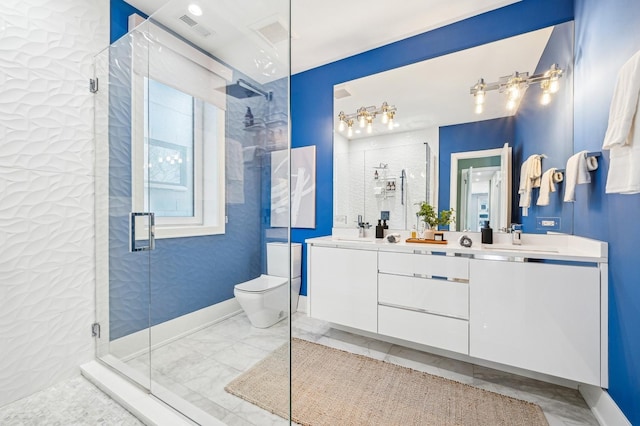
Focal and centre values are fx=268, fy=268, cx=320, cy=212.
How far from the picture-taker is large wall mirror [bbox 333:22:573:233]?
6.04ft

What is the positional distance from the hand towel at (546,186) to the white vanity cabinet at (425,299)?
0.71 meters

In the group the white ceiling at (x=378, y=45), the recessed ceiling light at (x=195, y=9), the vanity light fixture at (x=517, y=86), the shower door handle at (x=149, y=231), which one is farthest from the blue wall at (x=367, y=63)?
the shower door handle at (x=149, y=231)

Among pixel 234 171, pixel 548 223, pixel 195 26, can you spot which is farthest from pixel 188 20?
pixel 548 223

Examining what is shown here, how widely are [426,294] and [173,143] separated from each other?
2014mm

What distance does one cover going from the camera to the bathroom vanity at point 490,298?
1410mm

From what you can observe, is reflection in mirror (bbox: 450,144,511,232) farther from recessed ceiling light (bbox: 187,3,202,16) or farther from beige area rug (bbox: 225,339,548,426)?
recessed ceiling light (bbox: 187,3,202,16)

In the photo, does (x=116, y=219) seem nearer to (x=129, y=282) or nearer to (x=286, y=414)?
(x=129, y=282)

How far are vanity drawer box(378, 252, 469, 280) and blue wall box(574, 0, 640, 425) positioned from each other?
66cm

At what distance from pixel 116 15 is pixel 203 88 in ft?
3.22

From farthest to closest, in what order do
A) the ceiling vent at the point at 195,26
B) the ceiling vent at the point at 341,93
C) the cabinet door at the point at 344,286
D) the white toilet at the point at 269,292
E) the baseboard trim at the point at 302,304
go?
the baseboard trim at the point at 302,304 → the ceiling vent at the point at 341,93 → the cabinet door at the point at 344,286 → the ceiling vent at the point at 195,26 → the white toilet at the point at 269,292

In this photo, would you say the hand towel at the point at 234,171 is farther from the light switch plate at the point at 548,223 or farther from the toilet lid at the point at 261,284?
the light switch plate at the point at 548,223

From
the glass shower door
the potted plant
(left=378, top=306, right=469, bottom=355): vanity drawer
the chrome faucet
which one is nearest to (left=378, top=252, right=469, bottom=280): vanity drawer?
(left=378, top=306, right=469, bottom=355): vanity drawer

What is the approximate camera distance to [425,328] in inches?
72.1

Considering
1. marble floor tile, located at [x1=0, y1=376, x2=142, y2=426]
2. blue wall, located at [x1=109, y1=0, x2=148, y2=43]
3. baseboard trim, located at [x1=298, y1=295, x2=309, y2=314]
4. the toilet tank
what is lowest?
marble floor tile, located at [x1=0, y1=376, x2=142, y2=426]
